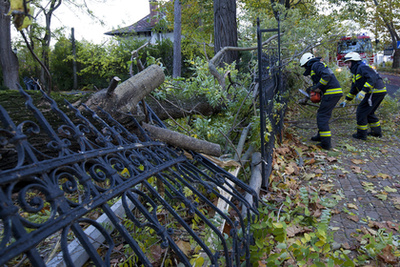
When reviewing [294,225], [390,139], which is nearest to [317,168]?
[294,225]

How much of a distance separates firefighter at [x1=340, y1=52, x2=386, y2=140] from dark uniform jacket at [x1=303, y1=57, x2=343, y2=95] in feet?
2.59

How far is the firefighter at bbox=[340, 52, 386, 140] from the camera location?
21.3 ft

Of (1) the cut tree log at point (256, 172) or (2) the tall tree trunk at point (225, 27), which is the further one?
(2) the tall tree trunk at point (225, 27)

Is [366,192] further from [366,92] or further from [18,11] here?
[18,11]

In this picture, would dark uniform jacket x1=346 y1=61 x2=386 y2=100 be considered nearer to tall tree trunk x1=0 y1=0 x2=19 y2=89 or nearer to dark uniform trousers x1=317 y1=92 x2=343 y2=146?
dark uniform trousers x1=317 y1=92 x2=343 y2=146

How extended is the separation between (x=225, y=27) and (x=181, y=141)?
18.5ft

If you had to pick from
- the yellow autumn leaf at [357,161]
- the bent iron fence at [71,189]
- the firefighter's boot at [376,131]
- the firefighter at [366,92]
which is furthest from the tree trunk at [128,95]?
the firefighter's boot at [376,131]

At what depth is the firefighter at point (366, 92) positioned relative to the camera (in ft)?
21.3

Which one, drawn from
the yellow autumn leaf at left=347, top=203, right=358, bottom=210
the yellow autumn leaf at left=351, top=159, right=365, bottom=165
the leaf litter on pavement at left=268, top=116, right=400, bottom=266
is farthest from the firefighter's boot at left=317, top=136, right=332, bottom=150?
the yellow autumn leaf at left=347, top=203, right=358, bottom=210

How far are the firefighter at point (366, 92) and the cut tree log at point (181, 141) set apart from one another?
5.52 m

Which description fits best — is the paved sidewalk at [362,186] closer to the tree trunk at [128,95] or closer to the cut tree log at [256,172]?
the cut tree log at [256,172]

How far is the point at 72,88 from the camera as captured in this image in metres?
18.9

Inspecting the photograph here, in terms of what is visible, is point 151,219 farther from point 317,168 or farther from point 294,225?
point 317,168

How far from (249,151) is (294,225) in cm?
131
